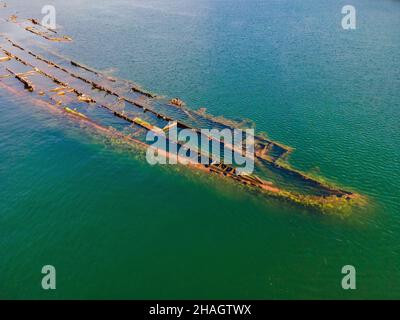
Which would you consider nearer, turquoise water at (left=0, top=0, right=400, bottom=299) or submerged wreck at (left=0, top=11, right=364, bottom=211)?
turquoise water at (left=0, top=0, right=400, bottom=299)

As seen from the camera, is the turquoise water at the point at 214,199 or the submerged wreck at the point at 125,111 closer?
the turquoise water at the point at 214,199

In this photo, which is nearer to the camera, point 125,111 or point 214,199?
point 214,199

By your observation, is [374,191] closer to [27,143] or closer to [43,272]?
[43,272]

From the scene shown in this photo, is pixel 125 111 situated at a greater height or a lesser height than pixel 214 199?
greater
